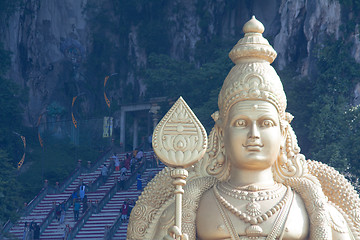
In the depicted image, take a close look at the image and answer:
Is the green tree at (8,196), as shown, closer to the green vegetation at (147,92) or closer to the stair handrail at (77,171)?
the green vegetation at (147,92)

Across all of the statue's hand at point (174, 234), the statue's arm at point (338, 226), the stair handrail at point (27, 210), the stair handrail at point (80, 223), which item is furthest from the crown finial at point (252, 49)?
the stair handrail at point (27, 210)

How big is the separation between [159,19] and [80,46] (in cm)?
443

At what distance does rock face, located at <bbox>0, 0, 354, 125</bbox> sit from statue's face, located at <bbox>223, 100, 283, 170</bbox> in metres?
30.3

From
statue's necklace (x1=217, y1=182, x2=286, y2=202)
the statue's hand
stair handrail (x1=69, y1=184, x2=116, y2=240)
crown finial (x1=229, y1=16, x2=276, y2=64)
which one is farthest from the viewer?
stair handrail (x1=69, y1=184, x2=116, y2=240)

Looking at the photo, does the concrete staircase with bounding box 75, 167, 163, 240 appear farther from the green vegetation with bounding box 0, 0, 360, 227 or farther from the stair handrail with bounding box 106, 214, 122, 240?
the green vegetation with bounding box 0, 0, 360, 227

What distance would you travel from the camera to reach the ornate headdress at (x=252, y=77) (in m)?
9.04

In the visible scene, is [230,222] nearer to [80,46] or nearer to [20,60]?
[20,60]

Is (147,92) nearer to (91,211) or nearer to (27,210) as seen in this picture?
(27,210)

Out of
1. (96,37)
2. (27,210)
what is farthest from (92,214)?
(96,37)

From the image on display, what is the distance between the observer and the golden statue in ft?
28.9

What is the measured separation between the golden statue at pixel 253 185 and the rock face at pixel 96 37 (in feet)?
98.3

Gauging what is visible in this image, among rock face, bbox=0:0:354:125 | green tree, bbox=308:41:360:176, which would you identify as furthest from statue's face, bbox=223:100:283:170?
rock face, bbox=0:0:354:125

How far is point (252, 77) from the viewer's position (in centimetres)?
909

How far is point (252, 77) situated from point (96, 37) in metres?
36.7
